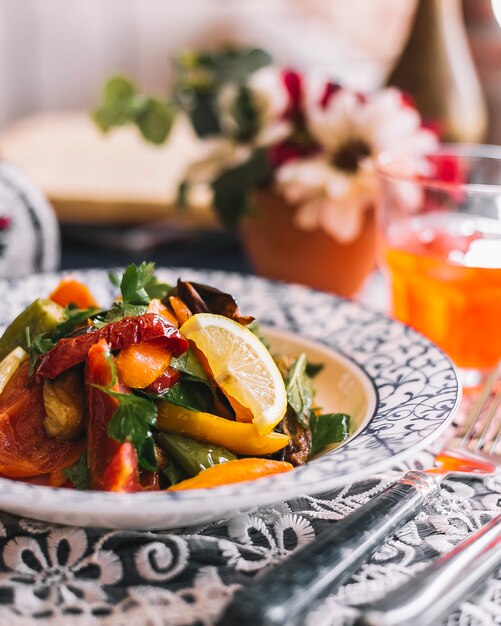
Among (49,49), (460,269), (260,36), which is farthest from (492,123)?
(49,49)

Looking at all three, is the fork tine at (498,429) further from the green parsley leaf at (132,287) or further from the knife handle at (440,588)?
the green parsley leaf at (132,287)

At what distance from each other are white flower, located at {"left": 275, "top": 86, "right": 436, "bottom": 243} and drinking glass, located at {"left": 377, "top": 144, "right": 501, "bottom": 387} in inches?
2.8

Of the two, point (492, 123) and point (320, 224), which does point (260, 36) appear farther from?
point (320, 224)

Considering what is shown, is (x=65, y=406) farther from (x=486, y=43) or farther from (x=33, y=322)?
(x=486, y=43)

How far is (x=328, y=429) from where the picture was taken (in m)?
1.23

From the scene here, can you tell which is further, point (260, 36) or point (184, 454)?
point (260, 36)

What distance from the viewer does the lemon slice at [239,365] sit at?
1.13 meters

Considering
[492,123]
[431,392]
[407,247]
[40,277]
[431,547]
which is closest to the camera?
[431,547]

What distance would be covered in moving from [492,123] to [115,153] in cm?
129

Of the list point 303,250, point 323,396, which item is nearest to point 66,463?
point 323,396

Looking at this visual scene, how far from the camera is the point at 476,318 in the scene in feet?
5.48

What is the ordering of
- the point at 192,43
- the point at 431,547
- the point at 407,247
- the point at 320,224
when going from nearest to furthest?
1. the point at 431,547
2. the point at 407,247
3. the point at 320,224
4. the point at 192,43

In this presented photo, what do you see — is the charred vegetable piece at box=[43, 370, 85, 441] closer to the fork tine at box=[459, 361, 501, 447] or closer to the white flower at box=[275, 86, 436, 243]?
the fork tine at box=[459, 361, 501, 447]

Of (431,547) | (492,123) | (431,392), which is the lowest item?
(431,547)
